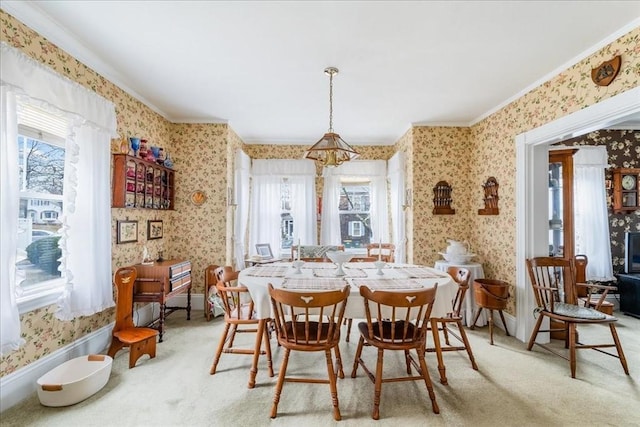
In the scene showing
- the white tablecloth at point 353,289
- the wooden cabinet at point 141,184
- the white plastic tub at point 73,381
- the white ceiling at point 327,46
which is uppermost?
the white ceiling at point 327,46

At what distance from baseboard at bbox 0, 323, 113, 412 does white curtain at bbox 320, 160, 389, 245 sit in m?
3.50

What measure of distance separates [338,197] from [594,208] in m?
3.89

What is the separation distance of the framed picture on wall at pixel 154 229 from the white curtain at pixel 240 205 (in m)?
1.07

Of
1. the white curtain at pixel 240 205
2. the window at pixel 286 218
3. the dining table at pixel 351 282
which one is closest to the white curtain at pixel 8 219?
the dining table at pixel 351 282

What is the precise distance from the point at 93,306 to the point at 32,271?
20.7 inches

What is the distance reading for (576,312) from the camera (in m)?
2.82

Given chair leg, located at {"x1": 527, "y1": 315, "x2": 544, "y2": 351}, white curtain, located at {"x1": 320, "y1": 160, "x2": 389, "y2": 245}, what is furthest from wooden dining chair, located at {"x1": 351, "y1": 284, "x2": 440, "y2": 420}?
white curtain, located at {"x1": 320, "y1": 160, "x2": 389, "y2": 245}

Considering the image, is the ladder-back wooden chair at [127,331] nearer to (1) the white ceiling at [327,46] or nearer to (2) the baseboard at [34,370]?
(2) the baseboard at [34,370]

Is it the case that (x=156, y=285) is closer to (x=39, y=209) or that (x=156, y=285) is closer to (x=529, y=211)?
(x=39, y=209)

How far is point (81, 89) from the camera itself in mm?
2635

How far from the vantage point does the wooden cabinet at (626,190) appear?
4.57 m

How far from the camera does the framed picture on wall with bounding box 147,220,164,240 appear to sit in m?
3.85

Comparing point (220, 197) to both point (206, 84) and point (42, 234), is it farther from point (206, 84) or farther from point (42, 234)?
point (42, 234)

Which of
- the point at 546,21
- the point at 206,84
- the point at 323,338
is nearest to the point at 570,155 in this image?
the point at 546,21
